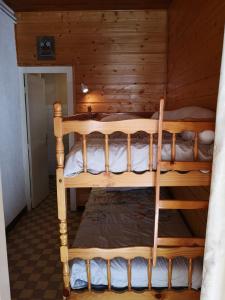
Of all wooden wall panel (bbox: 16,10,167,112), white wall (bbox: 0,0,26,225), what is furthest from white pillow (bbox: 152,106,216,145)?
white wall (bbox: 0,0,26,225)

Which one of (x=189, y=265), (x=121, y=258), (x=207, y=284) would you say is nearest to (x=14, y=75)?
(x=121, y=258)

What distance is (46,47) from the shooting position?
12.3 feet

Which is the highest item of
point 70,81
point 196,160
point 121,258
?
point 70,81

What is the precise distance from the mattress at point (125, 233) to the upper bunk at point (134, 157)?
0.59m

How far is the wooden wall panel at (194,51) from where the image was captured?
6.28 feet

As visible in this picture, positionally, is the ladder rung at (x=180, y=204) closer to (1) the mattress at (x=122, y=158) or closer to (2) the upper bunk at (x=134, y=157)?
(2) the upper bunk at (x=134, y=157)

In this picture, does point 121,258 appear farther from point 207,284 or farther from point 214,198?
point 214,198

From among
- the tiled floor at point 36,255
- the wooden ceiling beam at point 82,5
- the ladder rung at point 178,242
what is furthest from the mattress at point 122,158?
the wooden ceiling beam at point 82,5

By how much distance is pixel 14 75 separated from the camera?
3.70 m

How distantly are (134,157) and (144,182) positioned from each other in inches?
6.4

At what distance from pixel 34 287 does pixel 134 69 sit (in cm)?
293

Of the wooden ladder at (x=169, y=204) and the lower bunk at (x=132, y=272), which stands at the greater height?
the wooden ladder at (x=169, y=204)

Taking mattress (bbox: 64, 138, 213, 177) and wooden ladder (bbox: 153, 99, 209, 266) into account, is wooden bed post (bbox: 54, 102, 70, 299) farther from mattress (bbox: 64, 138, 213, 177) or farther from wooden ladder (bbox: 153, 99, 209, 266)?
wooden ladder (bbox: 153, 99, 209, 266)

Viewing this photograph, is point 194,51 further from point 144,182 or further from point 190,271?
point 190,271
